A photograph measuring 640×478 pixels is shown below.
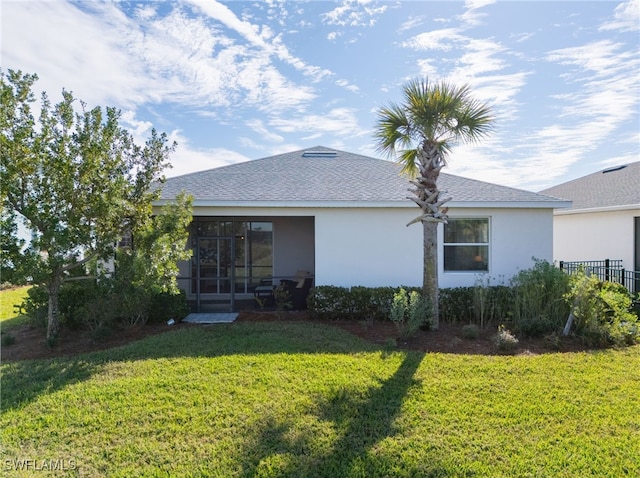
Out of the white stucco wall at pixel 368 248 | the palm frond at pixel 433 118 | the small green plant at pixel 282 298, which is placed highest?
the palm frond at pixel 433 118

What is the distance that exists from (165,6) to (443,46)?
7.54 metres

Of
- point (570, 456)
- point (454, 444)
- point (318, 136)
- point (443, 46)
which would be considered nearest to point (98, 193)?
point (454, 444)

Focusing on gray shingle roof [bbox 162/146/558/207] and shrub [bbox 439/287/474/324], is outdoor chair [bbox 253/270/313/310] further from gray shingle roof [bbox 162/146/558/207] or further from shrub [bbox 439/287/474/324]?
shrub [bbox 439/287/474/324]

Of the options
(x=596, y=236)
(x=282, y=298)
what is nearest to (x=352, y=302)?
(x=282, y=298)

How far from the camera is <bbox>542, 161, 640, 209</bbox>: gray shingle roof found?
1415 centimetres

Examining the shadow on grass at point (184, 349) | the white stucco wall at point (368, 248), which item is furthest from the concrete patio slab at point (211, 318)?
the white stucco wall at point (368, 248)

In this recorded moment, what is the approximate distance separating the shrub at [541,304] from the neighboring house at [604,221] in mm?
6941

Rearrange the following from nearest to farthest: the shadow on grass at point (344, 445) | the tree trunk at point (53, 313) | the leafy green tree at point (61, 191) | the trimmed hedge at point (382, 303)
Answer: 1. the shadow on grass at point (344, 445)
2. the leafy green tree at point (61, 191)
3. the tree trunk at point (53, 313)
4. the trimmed hedge at point (382, 303)

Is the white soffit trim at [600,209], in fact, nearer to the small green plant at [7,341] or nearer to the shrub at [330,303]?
the shrub at [330,303]

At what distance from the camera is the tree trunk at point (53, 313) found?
7918 mm

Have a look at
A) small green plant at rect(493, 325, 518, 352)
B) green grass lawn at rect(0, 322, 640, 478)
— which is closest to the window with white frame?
small green plant at rect(493, 325, 518, 352)

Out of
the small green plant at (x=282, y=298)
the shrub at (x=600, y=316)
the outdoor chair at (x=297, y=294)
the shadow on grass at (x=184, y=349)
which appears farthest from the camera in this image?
the outdoor chair at (x=297, y=294)

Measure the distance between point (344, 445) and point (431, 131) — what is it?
6711 millimetres

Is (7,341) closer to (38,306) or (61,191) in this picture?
(38,306)
